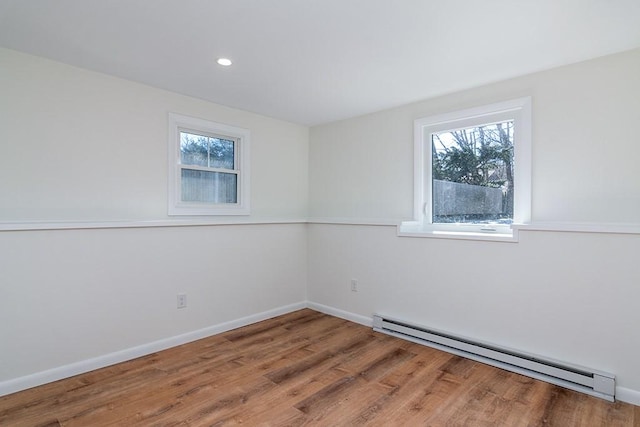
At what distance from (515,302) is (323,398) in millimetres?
1605

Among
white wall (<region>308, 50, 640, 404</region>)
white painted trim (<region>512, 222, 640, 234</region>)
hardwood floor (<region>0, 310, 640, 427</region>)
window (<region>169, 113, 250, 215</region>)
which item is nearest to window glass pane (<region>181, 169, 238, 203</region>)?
window (<region>169, 113, 250, 215</region>)

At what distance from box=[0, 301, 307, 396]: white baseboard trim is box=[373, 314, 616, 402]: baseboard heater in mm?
1528

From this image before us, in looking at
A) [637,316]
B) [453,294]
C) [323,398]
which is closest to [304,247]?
[453,294]

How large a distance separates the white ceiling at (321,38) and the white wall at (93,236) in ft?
0.94

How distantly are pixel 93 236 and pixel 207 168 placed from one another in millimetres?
1169

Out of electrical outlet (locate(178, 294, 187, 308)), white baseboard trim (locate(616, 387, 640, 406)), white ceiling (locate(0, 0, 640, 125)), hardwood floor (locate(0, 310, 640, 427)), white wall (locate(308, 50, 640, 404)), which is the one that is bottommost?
hardwood floor (locate(0, 310, 640, 427))

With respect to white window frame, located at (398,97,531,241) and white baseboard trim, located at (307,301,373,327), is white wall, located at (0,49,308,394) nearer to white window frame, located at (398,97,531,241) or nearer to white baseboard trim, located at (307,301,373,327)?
white baseboard trim, located at (307,301,373,327)

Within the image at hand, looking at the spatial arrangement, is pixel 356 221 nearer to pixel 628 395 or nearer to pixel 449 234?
pixel 449 234

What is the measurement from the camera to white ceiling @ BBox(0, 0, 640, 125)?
1784mm

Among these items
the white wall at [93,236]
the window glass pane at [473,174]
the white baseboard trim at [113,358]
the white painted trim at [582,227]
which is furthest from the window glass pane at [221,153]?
the white painted trim at [582,227]

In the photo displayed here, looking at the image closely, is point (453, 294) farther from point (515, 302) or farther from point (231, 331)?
point (231, 331)

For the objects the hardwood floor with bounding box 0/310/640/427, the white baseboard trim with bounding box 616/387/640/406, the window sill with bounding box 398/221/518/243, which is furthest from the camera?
the window sill with bounding box 398/221/518/243

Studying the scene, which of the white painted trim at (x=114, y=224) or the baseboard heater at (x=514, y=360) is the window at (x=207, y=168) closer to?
the white painted trim at (x=114, y=224)

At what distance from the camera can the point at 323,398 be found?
217 centimetres
